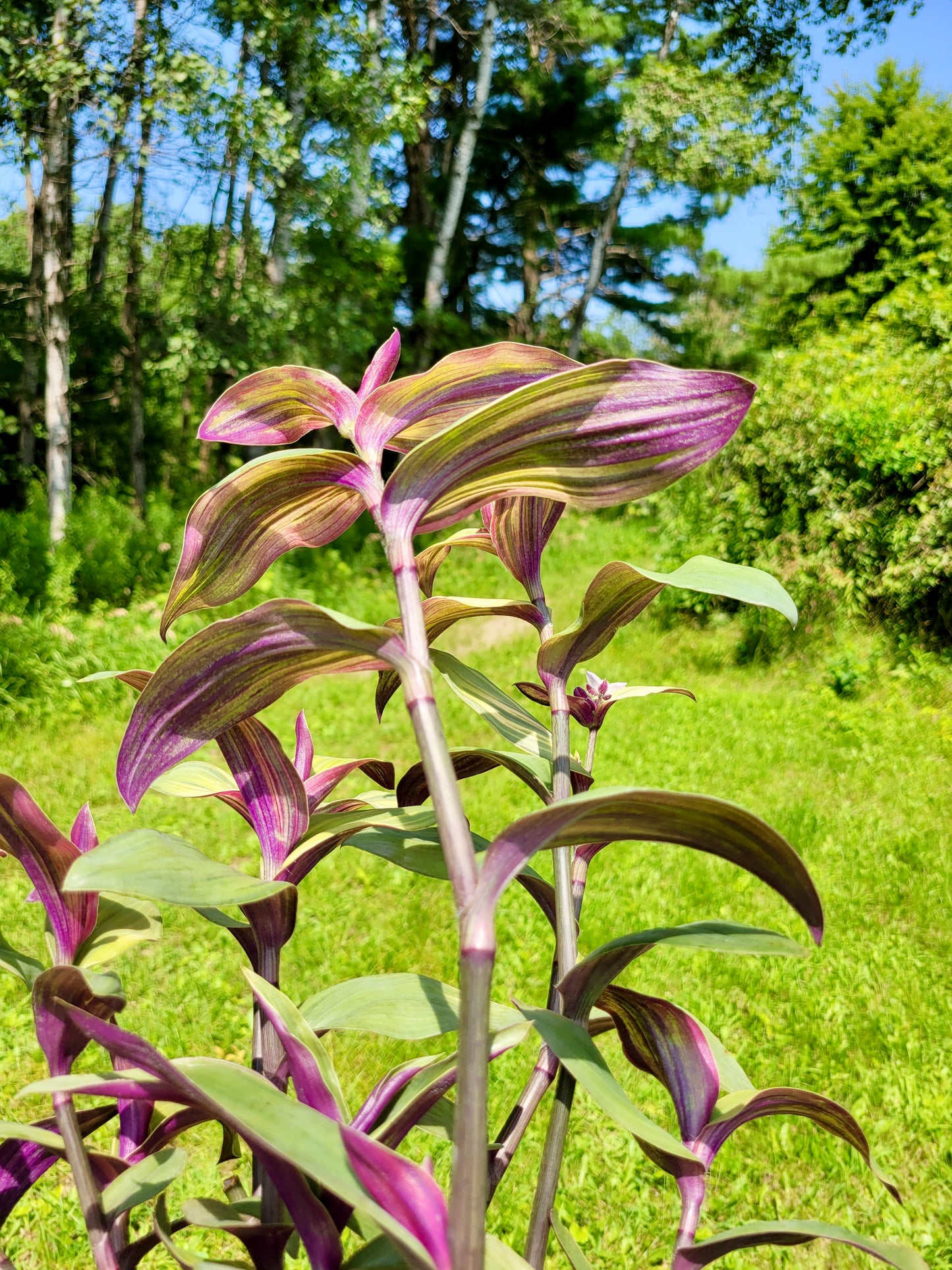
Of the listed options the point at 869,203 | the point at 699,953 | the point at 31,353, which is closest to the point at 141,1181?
the point at 699,953

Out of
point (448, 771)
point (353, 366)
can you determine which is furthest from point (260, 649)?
point (353, 366)

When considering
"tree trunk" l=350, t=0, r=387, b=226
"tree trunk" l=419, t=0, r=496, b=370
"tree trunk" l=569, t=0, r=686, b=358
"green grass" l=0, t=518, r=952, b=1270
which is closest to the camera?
"green grass" l=0, t=518, r=952, b=1270

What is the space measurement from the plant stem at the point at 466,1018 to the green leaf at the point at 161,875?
7 cm

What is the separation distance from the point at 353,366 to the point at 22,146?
3238 mm

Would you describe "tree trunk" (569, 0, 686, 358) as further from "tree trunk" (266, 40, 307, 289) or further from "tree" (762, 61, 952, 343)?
"tree trunk" (266, 40, 307, 289)

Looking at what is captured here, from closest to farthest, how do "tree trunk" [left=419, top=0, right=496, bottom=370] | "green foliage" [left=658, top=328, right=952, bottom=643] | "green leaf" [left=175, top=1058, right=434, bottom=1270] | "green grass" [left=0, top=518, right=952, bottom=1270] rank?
1. "green leaf" [left=175, top=1058, right=434, bottom=1270]
2. "green grass" [left=0, top=518, right=952, bottom=1270]
3. "green foliage" [left=658, top=328, right=952, bottom=643]
4. "tree trunk" [left=419, top=0, right=496, bottom=370]

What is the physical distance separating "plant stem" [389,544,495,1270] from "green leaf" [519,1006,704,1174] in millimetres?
47

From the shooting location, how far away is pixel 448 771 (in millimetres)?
274

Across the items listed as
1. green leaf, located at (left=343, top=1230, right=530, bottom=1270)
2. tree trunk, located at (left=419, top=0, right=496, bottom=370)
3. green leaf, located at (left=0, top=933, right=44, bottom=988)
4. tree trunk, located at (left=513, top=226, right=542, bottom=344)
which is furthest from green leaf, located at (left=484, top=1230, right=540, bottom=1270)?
tree trunk, located at (left=513, top=226, right=542, bottom=344)

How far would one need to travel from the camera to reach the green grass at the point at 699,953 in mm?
1697

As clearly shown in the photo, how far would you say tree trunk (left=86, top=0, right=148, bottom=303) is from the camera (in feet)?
17.3

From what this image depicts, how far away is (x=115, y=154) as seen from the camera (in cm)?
511

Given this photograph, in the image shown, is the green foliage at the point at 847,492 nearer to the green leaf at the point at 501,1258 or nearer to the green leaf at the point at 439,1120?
the green leaf at the point at 439,1120

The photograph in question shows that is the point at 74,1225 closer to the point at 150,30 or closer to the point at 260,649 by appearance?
the point at 260,649
